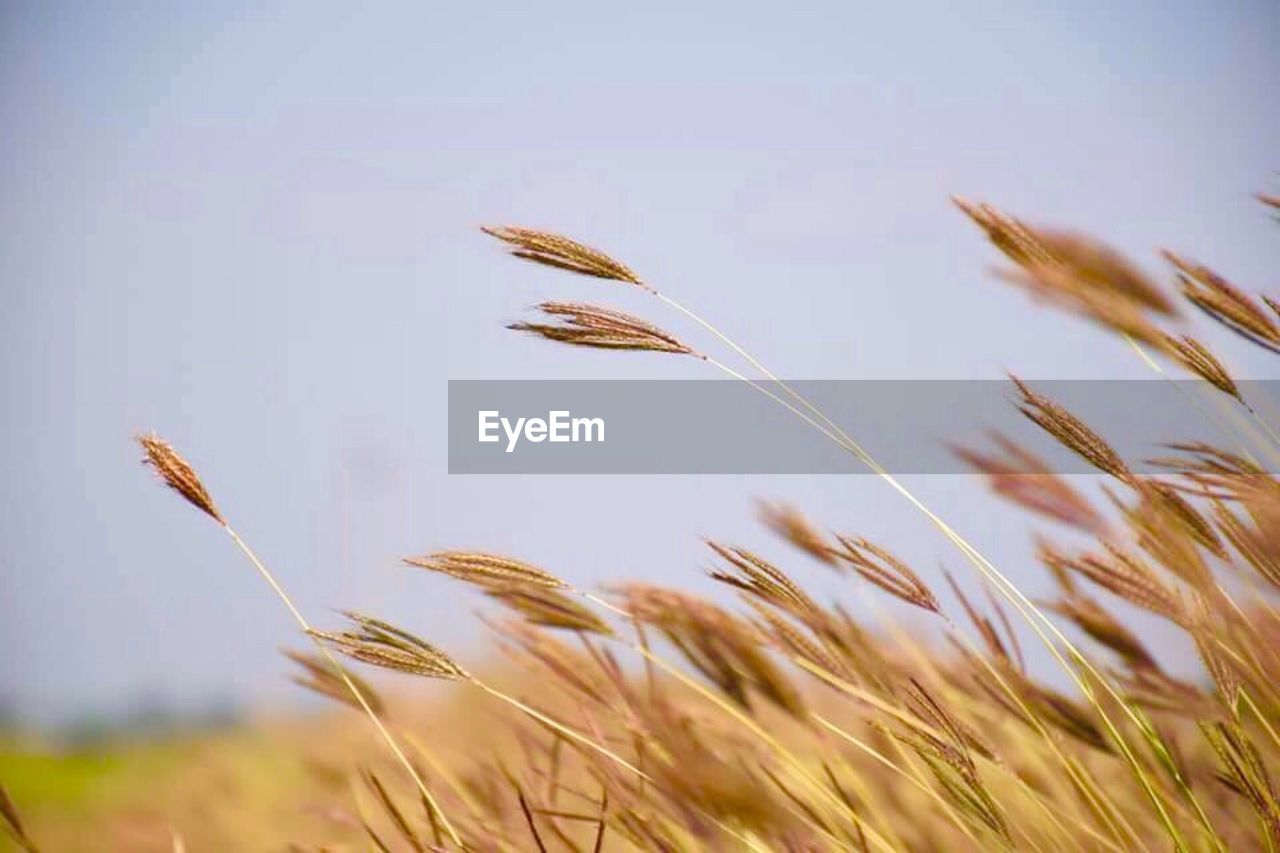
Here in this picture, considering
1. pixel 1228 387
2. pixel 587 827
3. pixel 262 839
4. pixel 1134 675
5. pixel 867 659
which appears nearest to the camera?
pixel 1134 675

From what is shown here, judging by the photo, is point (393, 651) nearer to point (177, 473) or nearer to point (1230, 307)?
point (177, 473)

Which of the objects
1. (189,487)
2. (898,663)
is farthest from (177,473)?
(898,663)

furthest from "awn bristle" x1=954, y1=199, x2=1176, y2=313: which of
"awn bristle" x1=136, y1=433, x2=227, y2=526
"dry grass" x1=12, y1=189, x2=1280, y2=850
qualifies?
"awn bristle" x1=136, y1=433, x2=227, y2=526

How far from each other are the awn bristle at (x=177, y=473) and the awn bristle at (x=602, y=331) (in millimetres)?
254

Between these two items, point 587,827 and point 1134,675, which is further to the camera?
point 587,827

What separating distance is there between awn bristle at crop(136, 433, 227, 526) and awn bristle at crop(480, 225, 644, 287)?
0.90 feet

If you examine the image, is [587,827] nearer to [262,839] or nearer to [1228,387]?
[262,839]

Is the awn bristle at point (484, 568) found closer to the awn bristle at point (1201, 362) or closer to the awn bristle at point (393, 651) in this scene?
the awn bristle at point (393, 651)

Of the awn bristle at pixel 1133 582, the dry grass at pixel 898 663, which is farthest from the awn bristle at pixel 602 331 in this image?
the awn bristle at pixel 1133 582

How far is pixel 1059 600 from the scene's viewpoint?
2.93 feet

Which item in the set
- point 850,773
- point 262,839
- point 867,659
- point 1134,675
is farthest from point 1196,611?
point 262,839

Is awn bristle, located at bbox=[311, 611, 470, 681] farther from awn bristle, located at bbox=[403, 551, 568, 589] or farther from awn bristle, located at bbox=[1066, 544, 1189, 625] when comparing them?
awn bristle, located at bbox=[1066, 544, 1189, 625]

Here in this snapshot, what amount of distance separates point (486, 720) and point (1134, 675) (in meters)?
1.67

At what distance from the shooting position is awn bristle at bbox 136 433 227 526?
2.84 ft
